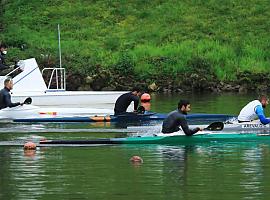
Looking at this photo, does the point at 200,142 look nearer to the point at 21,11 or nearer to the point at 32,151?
the point at 32,151

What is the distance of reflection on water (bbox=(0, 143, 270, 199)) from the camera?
1925 cm

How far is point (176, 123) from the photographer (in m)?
26.8

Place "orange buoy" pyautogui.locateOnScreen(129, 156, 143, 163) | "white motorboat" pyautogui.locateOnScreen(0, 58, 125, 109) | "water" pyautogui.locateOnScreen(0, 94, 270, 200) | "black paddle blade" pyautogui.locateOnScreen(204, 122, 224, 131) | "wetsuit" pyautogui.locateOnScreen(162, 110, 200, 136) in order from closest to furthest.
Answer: "water" pyautogui.locateOnScreen(0, 94, 270, 200)
"orange buoy" pyautogui.locateOnScreen(129, 156, 143, 163)
"wetsuit" pyautogui.locateOnScreen(162, 110, 200, 136)
"black paddle blade" pyautogui.locateOnScreen(204, 122, 224, 131)
"white motorboat" pyautogui.locateOnScreen(0, 58, 125, 109)

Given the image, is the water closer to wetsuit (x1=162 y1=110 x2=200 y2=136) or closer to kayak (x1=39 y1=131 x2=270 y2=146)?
kayak (x1=39 y1=131 x2=270 y2=146)

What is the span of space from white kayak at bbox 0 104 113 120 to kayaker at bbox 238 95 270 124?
9134mm

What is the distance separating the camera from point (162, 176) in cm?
2125

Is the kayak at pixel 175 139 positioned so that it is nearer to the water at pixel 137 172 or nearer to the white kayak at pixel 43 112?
the water at pixel 137 172

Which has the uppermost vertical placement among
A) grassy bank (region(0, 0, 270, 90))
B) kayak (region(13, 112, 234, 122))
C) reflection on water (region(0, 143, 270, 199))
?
grassy bank (region(0, 0, 270, 90))

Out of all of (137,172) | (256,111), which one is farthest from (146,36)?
(137,172)

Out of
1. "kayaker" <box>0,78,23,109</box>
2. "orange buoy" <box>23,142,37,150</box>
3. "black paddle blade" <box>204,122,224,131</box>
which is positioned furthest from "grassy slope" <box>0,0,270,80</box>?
"orange buoy" <box>23,142,37,150</box>

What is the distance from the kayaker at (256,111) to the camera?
2758 cm

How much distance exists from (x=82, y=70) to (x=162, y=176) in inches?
1334

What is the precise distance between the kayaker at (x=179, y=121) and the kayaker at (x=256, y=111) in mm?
1937

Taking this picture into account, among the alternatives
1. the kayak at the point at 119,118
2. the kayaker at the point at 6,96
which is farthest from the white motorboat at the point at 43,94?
the kayak at the point at 119,118
